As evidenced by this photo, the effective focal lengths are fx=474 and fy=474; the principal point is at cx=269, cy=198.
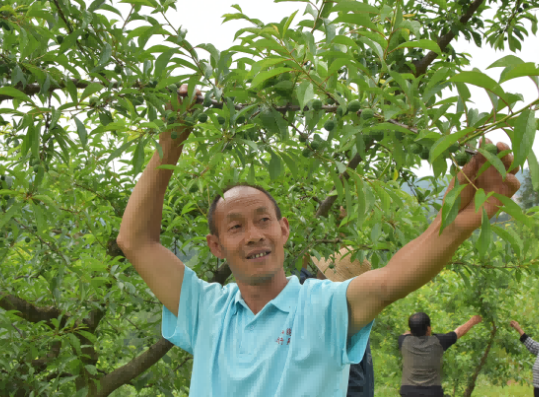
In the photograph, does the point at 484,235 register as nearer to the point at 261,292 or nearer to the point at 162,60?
the point at 261,292

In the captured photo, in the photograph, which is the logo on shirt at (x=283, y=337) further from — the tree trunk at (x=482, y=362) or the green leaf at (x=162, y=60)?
the tree trunk at (x=482, y=362)

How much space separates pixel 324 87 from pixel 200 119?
322 mm

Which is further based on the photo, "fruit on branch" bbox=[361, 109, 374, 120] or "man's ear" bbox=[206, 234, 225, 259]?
"man's ear" bbox=[206, 234, 225, 259]

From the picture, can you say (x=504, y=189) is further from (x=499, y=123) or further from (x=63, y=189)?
(x=63, y=189)

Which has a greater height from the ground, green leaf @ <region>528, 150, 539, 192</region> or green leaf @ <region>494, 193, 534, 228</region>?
green leaf @ <region>528, 150, 539, 192</region>

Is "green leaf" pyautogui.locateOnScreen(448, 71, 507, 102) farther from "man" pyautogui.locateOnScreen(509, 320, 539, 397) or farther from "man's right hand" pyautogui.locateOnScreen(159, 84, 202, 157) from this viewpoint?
"man" pyautogui.locateOnScreen(509, 320, 539, 397)

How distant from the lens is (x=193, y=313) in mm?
1384

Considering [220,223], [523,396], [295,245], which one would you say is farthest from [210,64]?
[523,396]

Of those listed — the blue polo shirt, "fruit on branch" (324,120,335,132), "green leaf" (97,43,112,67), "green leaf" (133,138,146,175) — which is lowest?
the blue polo shirt

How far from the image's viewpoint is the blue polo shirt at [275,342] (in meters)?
1.15

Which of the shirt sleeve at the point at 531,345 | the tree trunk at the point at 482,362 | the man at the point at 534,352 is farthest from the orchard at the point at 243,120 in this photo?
the tree trunk at the point at 482,362

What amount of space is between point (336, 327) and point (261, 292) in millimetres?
254

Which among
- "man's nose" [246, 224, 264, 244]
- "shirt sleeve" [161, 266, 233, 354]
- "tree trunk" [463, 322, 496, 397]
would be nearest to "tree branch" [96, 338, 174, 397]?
"shirt sleeve" [161, 266, 233, 354]

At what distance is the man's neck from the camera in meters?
1.33
